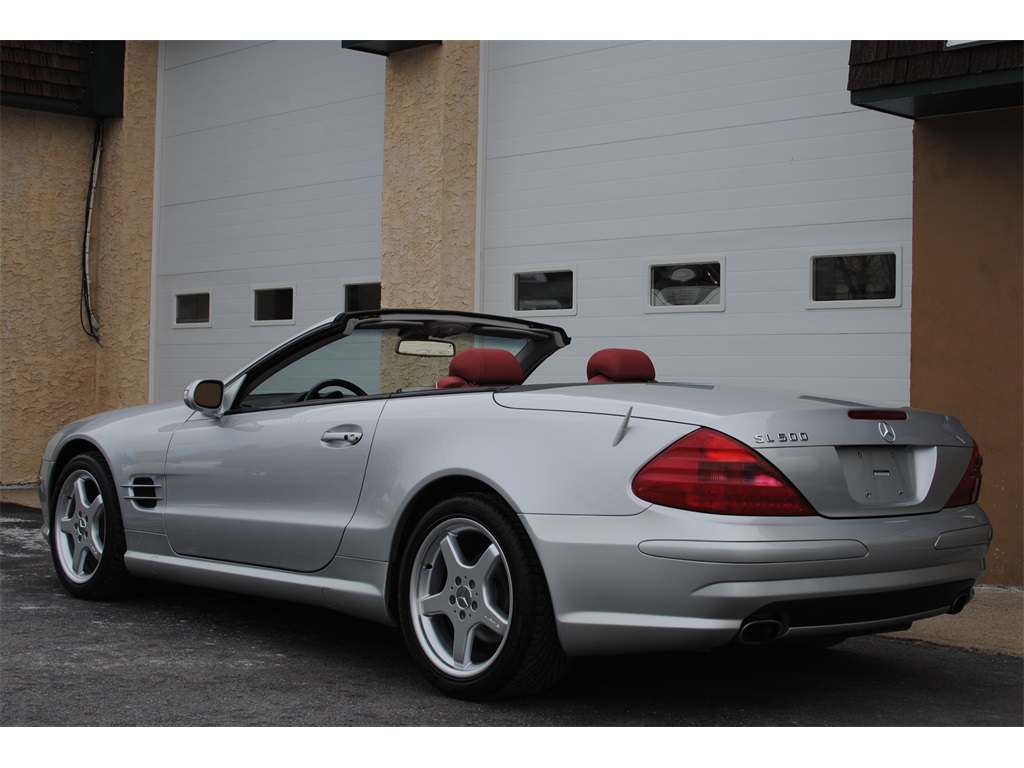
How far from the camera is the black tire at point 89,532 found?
19.6 feet

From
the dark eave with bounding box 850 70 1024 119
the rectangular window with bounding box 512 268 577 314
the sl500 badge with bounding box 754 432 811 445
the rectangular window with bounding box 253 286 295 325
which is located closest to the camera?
the sl500 badge with bounding box 754 432 811 445

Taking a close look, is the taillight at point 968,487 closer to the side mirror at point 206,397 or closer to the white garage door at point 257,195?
the side mirror at point 206,397

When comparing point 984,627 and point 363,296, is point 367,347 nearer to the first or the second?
point 984,627

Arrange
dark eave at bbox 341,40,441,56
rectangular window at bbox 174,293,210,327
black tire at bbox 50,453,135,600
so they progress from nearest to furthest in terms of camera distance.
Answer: black tire at bbox 50,453,135,600 → dark eave at bbox 341,40,441,56 → rectangular window at bbox 174,293,210,327

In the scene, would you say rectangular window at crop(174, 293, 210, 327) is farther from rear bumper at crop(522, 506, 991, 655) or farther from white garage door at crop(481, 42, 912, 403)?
rear bumper at crop(522, 506, 991, 655)

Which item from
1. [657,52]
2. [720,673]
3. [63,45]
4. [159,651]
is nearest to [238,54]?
[63,45]

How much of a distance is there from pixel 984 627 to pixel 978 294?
7.01ft

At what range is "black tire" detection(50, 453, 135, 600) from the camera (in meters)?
5.96

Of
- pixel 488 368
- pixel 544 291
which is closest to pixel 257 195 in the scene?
pixel 544 291

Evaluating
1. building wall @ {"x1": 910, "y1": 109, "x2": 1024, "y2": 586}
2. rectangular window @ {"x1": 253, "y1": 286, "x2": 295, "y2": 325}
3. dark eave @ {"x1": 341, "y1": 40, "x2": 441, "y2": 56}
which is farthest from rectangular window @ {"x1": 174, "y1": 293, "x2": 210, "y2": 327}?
building wall @ {"x1": 910, "y1": 109, "x2": 1024, "y2": 586}

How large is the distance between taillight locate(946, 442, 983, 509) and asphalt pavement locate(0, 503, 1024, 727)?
729 mm

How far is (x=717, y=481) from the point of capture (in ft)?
12.3
